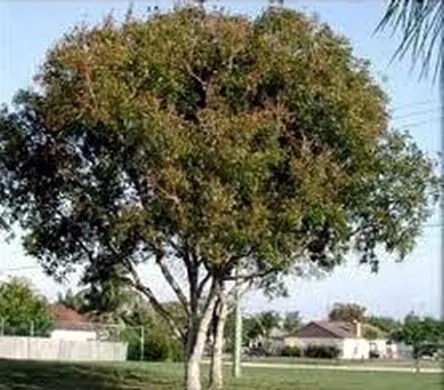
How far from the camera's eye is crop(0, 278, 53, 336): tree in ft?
289

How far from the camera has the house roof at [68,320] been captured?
113 metres

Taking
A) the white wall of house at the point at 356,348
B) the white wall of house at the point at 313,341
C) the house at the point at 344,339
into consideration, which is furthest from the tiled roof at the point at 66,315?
the white wall of house at the point at 356,348

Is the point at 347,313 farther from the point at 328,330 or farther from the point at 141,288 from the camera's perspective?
the point at 141,288

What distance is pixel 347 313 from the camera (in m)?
166

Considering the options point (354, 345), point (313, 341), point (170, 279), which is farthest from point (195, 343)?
point (313, 341)

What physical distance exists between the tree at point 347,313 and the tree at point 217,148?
428 ft

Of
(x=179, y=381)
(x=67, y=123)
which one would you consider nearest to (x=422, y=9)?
(x=67, y=123)

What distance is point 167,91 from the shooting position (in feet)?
87.6

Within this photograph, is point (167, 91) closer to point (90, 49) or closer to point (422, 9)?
point (90, 49)

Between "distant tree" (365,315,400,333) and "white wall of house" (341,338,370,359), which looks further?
"distant tree" (365,315,400,333)

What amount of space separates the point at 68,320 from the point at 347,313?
56.6 meters

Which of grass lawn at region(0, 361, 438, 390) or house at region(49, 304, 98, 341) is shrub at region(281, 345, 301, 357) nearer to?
house at region(49, 304, 98, 341)

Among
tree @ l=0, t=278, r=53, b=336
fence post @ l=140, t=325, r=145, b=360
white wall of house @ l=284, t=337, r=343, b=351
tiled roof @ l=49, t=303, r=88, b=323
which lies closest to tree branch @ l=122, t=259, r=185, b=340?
fence post @ l=140, t=325, r=145, b=360

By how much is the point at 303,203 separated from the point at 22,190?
823cm
